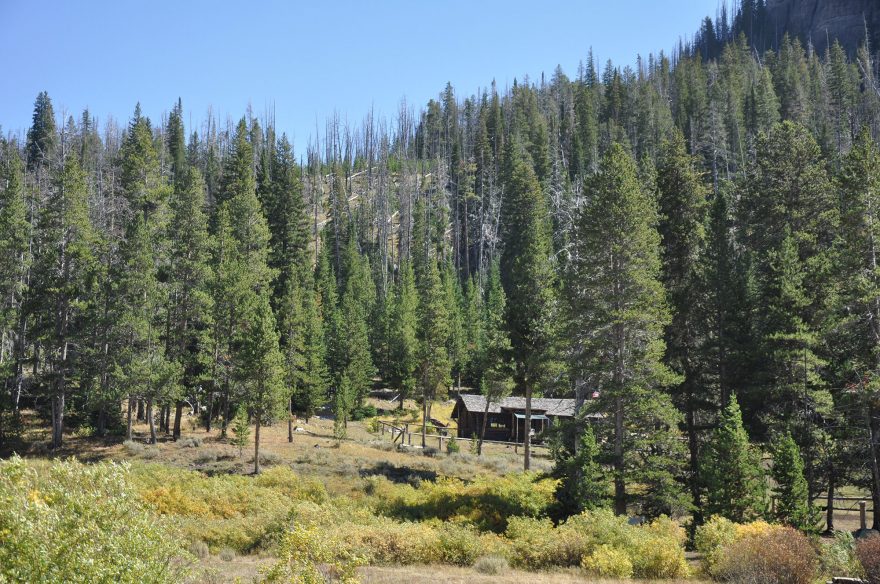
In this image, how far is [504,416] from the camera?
54.3 m

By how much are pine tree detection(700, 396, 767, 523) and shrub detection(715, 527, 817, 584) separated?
5450mm

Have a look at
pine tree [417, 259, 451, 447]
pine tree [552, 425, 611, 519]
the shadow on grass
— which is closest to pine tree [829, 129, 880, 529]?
pine tree [552, 425, 611, 519]

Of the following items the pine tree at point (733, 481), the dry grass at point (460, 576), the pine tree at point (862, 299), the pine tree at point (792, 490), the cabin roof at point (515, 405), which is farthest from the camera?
the cabin roof at point (515, 405)

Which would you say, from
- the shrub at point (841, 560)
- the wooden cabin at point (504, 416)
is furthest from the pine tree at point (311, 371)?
the shrub at point (841, 560)

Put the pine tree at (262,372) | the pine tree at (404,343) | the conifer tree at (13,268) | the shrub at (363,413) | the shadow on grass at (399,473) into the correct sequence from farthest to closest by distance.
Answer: the pine tree at (404,343), the shrub at (363,413), the conifer tree at (13,268), the pine tree at (262,372), the shadow on grass at (399,473)

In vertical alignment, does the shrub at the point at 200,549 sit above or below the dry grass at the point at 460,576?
below

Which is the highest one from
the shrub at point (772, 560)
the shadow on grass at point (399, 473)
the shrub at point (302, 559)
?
the shrub at point (302, 559)

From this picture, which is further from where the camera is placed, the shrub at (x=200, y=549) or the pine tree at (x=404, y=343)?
the pine tree at (x=404, y=343)

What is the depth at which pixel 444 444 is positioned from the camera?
49.3 metres

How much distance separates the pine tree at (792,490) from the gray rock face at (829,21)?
5449 inches

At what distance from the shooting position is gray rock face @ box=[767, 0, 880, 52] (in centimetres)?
13350

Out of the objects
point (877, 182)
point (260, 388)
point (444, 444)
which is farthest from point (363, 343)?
point (877, 182)

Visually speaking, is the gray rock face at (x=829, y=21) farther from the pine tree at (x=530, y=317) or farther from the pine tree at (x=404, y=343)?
the pine tree at (x=530, y=317)

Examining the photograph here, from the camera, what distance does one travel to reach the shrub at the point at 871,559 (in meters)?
15.2
